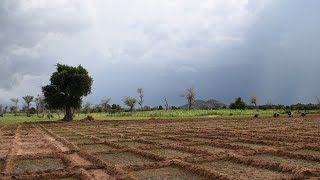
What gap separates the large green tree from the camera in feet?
199

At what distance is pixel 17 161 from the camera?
1573 centimetres

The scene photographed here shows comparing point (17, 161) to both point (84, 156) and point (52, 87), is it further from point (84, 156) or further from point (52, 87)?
point (52, 87)

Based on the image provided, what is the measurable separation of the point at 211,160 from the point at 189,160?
84cm

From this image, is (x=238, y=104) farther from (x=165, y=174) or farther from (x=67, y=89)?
(x=165, y=174)

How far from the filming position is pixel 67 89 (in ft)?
198

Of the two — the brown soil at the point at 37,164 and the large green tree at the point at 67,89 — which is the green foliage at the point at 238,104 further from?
the brown soil at the point at 37,164

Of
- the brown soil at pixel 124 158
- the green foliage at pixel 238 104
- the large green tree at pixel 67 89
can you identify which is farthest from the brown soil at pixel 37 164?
the green foliage at pixel 238 104

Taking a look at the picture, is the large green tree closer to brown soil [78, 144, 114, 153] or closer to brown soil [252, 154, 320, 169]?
brown soil [78, 144, 114, 153]

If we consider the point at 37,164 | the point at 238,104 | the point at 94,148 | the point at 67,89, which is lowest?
the point at 37,164

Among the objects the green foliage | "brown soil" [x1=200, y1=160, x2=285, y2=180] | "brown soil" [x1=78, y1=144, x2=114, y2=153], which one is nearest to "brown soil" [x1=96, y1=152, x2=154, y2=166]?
"brown soil" [x1=78, y1=144, x2=114, y2=153]

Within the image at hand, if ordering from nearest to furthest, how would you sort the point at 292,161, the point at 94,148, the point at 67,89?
the point at 292,161 → the point at 94,148 → the point at 67,89

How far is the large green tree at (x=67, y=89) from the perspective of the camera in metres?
Answer: 60.6

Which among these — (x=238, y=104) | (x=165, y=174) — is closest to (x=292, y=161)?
(x=165, y=174)

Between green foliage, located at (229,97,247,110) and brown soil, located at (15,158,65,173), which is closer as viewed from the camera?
brown soil, located at (15,158,65,173)
